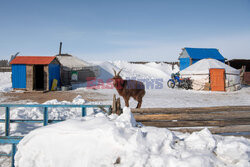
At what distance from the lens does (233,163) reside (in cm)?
223

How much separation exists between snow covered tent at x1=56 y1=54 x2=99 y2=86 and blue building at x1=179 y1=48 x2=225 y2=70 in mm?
12323

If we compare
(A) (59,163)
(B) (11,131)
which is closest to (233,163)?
(A) (59,163)

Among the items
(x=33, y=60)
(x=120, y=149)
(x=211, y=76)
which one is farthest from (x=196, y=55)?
(x=120, y=149)

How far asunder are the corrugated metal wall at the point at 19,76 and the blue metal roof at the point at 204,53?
19.5m

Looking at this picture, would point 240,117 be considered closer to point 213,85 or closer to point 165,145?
point 165,145

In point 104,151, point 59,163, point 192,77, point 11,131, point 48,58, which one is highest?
point 48,58

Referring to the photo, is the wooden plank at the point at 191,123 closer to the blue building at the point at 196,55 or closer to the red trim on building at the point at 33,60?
the red trim on building at the point at 33,60

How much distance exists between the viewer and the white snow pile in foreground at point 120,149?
2.13 m

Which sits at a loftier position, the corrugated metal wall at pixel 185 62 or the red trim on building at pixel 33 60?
the corrugated metal wall at pixel 185 62

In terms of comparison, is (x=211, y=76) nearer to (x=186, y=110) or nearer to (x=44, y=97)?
(x=44, y=97)

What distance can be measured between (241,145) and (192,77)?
1687 centimetres

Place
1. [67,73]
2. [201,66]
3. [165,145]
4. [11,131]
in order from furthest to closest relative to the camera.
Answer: [67,73], [201,66], [11,131], [165,145]

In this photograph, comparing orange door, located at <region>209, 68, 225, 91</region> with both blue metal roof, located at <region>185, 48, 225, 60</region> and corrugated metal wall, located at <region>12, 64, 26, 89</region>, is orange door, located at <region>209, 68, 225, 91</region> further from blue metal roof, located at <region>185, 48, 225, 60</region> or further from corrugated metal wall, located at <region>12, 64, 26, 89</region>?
corrugated metal wall, located at <region>12, 64, 26, 89</region>

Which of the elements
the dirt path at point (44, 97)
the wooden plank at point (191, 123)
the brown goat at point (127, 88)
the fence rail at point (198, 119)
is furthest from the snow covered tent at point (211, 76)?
the wooden plank at point (191, 123)
